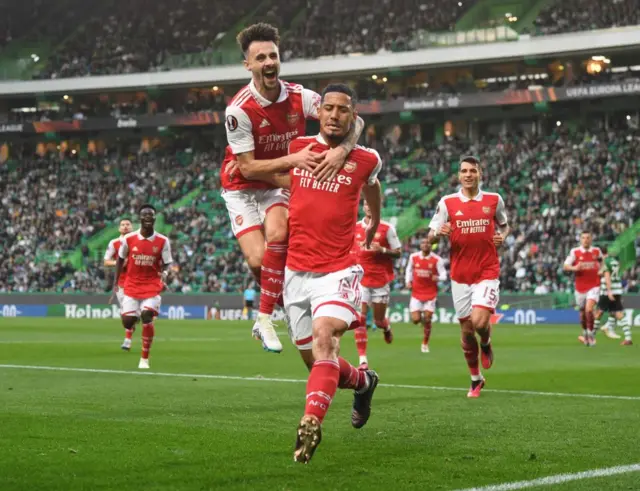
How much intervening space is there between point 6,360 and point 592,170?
107 feet

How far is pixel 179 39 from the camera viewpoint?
65438 millimetres

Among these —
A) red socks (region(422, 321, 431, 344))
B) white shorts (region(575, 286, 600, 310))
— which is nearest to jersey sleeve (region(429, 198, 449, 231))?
red socks (region(422, 321, 431, 344))

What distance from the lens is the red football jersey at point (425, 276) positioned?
2691 centimetres

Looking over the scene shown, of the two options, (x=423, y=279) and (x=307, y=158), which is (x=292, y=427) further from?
(x=423, y=279)

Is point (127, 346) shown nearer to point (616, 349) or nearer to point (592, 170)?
point (616, 349)

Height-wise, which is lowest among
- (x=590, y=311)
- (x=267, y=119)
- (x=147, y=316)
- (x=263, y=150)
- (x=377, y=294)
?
(x=590, y=311)

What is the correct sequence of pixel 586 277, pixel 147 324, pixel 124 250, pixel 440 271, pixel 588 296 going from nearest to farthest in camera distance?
pixel 147 324 < pixel 124 250 < pixel 588 296 < pixel 586 277 < pixel 440 271

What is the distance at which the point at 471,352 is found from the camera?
14.2 m

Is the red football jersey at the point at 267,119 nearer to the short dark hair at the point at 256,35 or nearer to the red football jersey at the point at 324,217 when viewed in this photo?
the short dark hair at the point at 256,35

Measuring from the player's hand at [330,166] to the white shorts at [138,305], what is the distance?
11.6 m

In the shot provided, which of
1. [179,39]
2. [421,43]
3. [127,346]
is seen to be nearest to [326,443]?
[127,346]

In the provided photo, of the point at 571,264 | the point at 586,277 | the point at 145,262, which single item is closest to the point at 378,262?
the point at 145,262

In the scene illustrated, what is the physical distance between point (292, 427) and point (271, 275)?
1.48m

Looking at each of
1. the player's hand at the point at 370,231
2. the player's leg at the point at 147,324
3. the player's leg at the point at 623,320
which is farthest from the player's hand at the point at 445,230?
the player's leg at the point at 623,320
